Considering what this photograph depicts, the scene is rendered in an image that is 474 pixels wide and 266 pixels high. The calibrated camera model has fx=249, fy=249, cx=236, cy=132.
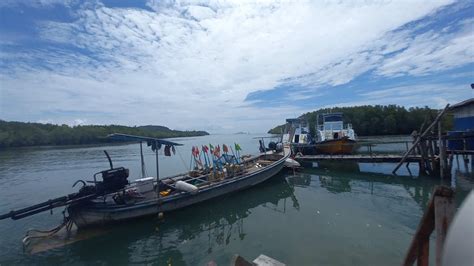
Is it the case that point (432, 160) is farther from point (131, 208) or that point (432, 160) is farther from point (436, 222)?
point (131, 208)

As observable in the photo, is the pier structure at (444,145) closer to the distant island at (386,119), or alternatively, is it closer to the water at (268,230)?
the water at (268,230)

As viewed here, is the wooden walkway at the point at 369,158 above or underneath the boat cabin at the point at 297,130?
underneath

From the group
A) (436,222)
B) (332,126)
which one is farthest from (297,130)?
(436,222)

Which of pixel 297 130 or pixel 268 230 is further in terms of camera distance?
pixel 297 130

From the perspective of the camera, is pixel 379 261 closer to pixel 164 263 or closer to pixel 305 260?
pixel 305 260

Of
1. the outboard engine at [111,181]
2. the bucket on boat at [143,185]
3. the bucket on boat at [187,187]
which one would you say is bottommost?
the bucket on boat at [187,187]

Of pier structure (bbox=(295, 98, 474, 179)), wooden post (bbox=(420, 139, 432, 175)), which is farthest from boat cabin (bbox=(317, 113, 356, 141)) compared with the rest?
wooden post (bbox=(420, 139, 432, 175))

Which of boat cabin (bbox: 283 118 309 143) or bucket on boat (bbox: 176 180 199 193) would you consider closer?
bucket on boat (bbox: 176 180 199 193)

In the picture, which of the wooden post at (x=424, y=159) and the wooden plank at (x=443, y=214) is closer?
the wooden plank at (x=443, y=214)

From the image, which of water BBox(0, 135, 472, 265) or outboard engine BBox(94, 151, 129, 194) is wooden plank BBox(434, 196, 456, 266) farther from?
outboard engine BBox(94, 151, 129, 194)

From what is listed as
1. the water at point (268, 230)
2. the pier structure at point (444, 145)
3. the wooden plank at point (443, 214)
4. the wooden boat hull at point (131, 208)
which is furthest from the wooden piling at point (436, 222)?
the pier structure at point (444, 145)

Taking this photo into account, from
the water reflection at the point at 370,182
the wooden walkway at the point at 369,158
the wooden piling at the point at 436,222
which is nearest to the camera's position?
the wooden piling at the point at 436,222

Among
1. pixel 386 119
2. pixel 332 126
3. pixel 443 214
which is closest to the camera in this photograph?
pixel 443 214

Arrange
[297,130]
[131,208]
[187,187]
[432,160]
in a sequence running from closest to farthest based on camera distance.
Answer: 1. [131,208]
2. [187,187]
3. [432,160]
4. [297,130]
